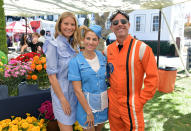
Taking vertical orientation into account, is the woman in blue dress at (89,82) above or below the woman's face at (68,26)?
below

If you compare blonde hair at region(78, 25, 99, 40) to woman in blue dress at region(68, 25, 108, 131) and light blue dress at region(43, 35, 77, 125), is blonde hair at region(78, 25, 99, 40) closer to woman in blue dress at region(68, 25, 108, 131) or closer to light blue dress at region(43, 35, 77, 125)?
woman in blue dress at region(68, 25, 108, 131)

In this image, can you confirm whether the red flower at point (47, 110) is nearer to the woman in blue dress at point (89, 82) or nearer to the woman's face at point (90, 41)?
the woman in blue dress at point (89, 82)

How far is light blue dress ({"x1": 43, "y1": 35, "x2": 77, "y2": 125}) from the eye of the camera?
6.40ft

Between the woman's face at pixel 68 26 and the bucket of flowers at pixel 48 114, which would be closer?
the woman's face at pixel 68 26

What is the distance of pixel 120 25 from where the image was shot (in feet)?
6.54

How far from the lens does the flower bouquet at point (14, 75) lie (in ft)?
8.04

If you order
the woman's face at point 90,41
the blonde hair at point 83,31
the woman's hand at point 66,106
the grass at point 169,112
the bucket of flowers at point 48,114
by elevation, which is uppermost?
the blonde hair at point 83,31

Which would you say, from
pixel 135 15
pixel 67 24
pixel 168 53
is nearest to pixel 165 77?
pixel 67 24

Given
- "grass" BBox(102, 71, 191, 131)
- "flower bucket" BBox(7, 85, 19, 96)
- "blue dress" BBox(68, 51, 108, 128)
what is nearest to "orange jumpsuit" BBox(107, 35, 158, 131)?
"blue dress" BBox(68, 51, 108, 128)

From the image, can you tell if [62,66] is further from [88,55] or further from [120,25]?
[120,25]

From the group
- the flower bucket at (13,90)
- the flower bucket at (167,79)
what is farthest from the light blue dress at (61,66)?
the flower bucket at (167,79)

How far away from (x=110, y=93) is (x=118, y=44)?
2.08 ft

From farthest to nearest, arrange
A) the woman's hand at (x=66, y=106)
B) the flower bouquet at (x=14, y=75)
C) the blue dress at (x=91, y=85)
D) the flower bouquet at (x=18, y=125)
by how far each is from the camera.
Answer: the flower bouquet at (x=14, y=75)
the flower bouquet at (x=18, y=125)
the woman's hand at (x=66, y=106)
the blue dress at (x=91, y=85)

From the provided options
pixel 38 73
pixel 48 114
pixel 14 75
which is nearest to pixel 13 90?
pixel 14 75
